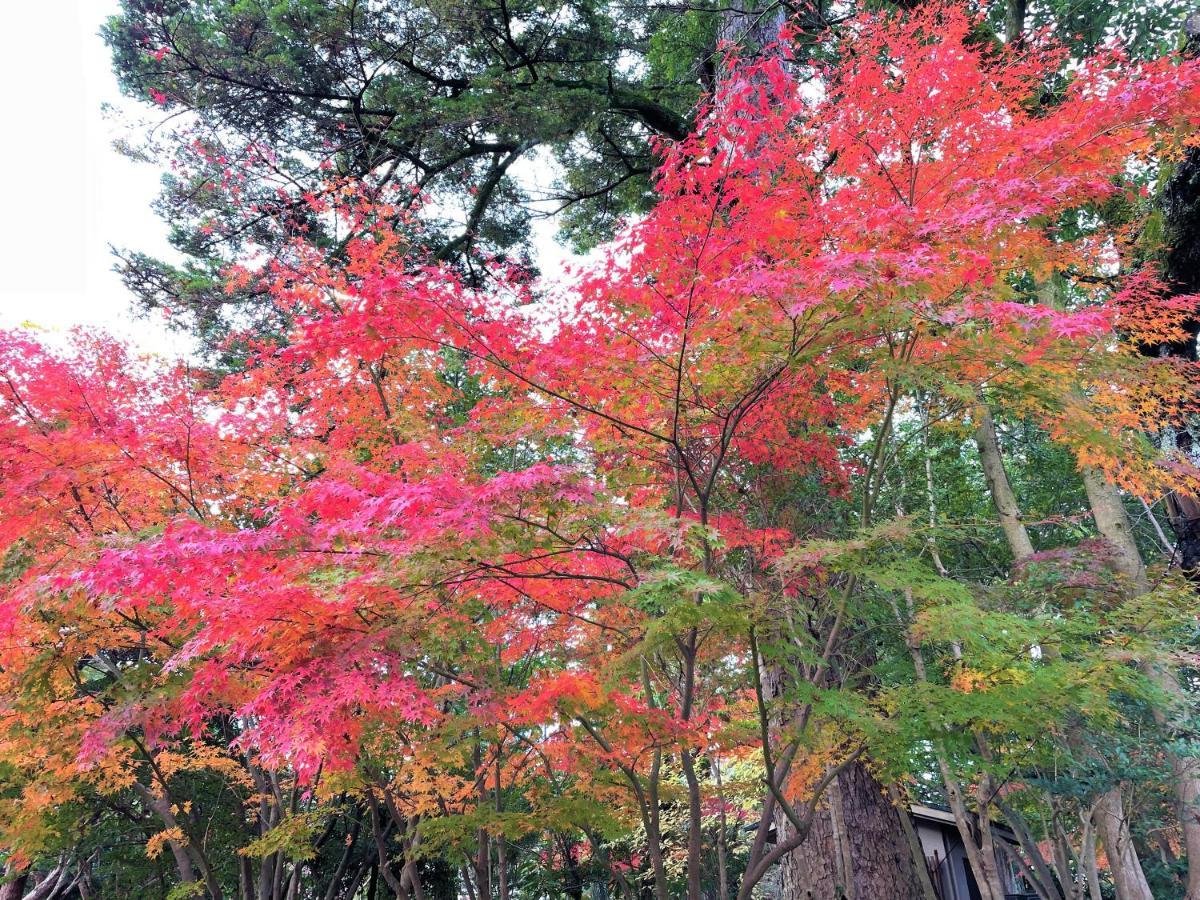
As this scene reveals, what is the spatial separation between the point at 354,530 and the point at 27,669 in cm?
385

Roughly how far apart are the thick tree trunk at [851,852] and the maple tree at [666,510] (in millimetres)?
50

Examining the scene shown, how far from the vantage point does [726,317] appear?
12.1 feet

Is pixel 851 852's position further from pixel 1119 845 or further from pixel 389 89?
pixel 389 89

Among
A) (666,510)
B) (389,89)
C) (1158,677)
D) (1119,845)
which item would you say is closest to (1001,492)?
(1158,677)

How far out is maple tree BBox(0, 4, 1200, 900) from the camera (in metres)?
3.78

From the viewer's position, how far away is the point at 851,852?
6848 mm

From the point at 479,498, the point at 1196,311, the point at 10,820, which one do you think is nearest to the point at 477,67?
the point at 479,498

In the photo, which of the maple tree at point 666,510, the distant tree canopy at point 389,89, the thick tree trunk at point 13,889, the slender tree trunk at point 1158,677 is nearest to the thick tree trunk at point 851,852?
the maple tree at point 666,510

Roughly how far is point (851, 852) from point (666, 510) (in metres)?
4.87

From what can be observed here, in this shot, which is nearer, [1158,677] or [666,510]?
[666,510]

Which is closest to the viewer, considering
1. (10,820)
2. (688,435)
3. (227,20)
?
(688,435)

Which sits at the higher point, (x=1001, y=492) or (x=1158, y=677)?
(x=1001, y=492)

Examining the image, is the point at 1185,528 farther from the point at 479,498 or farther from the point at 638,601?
the point at 479,498

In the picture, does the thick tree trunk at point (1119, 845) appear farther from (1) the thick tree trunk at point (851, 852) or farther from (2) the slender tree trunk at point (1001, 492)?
(2) the slender tree trunk at point (1001, 492)
